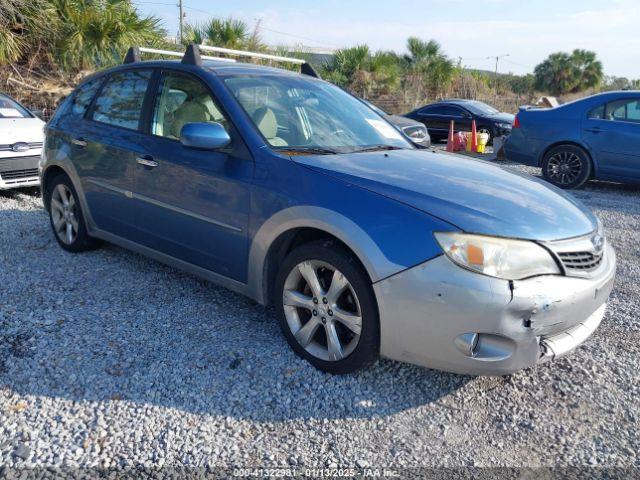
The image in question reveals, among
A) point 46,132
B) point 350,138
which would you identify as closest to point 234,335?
point 350,138

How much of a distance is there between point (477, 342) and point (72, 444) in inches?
73.7

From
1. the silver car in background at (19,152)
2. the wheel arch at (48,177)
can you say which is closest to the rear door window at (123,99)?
the wheel arch at (48,177)

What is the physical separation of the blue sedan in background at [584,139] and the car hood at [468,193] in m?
5.85

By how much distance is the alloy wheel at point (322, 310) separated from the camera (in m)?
3.00

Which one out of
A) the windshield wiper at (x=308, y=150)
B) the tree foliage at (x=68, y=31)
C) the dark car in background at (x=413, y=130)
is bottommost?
the windshield wiper at (x=308, y=150)

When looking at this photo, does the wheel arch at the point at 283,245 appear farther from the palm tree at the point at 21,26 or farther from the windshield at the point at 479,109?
the windshield at the point at 479,109

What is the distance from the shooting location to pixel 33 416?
2.70 meters

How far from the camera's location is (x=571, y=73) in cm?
3869

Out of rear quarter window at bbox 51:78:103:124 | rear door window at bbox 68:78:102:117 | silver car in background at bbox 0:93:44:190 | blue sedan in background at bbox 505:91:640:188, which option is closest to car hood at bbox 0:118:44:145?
silver car in background at bbox 0:93:44:190

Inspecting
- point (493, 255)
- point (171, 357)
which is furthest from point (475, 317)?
point (171, 357)

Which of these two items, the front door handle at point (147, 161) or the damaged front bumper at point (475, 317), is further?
the front door handle at point (147, 161)

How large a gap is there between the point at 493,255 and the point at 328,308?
36.3 inches

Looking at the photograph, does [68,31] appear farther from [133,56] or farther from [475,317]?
[475,317]

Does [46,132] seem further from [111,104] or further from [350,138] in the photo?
[350,138]
